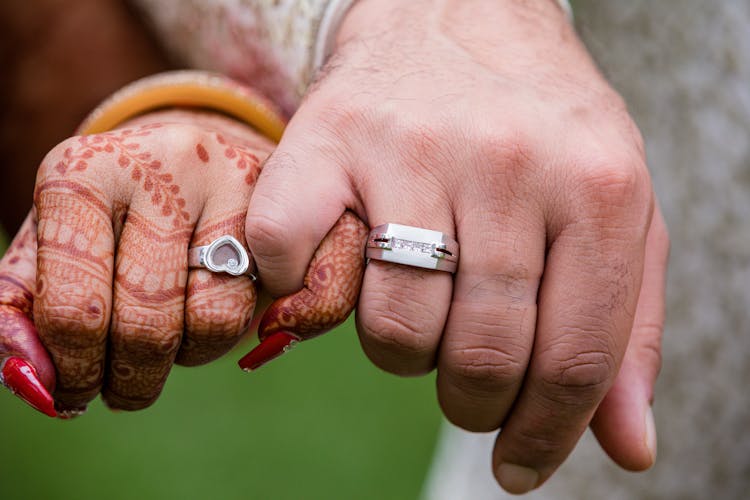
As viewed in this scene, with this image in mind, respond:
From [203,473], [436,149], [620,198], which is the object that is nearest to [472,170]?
[436,149]

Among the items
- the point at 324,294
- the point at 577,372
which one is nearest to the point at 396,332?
the point at 324,294

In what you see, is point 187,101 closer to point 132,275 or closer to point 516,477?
point 132,275

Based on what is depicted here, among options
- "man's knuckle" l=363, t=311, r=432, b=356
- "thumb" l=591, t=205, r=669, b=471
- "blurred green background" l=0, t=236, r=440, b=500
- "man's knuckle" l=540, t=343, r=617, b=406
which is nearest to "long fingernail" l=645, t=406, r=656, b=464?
"thumb" l=591, t=205, r=669, b=471

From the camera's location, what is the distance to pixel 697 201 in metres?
1.34

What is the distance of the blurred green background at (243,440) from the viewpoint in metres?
2.28

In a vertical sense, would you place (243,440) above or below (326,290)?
below

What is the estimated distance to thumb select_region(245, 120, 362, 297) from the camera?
738 millimetres

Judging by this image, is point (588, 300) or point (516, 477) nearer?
point (588, 300)

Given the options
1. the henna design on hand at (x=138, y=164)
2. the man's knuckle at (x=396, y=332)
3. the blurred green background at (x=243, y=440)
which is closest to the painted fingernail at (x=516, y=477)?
the man's knuckle at (x=396, y=332)

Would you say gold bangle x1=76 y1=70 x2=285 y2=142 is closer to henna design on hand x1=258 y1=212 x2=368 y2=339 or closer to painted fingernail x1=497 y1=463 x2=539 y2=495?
henna design on hand x1=258 y1=212 x2=368 y2=339

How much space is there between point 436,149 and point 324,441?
183 centimetres

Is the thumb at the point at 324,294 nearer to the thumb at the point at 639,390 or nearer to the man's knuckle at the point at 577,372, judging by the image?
the man's knuckle at the point at 577,372

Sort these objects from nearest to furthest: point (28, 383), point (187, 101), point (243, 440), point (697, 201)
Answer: point (28, 383) < point (187, 101) < point (697, 201) < point (243, 440)

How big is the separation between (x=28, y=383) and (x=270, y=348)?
208 millimetres
